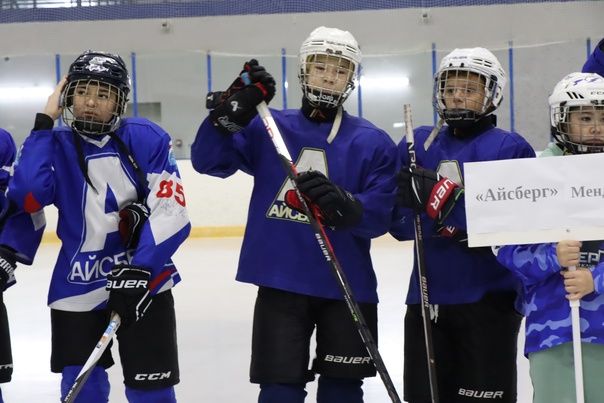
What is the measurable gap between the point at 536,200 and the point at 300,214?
23.2 inches

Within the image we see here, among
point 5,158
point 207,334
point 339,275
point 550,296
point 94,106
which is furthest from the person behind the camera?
point 207,334

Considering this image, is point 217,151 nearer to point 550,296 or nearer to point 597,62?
point 550,296

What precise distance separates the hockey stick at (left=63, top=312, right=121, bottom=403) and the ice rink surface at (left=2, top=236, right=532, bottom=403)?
95 centimetres

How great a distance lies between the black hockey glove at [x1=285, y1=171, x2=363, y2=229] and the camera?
1850 mm

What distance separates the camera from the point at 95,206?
200cm

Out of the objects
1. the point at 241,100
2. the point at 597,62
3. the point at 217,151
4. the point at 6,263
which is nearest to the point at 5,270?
the point at 6,263

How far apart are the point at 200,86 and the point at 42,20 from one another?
184cm

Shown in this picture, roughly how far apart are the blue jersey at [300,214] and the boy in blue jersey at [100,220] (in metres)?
0.17

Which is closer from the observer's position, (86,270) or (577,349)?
(577,349)

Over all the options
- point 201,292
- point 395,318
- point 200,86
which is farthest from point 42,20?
point 395,318

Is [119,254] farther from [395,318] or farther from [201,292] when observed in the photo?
[201,292]

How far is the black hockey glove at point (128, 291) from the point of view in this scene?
189 centimetres

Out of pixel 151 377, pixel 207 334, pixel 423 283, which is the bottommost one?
pixel 207 334

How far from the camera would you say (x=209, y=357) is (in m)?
3.38
